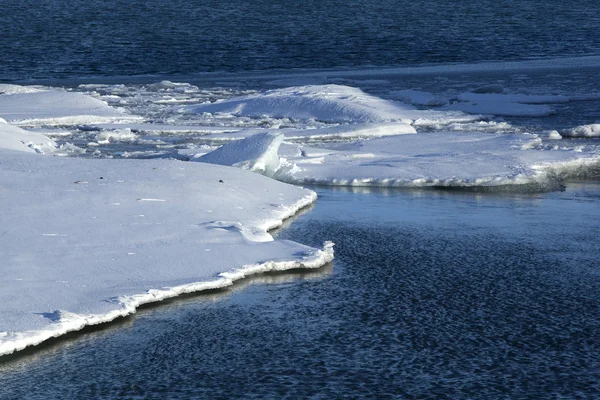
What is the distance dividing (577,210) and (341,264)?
2891mm

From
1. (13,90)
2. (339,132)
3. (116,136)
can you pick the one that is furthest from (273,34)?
(116,136)

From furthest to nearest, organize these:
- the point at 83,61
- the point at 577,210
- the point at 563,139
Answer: the point at 83,61
the point at 563,139
the point at 577,210

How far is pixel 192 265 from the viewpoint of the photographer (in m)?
6.43

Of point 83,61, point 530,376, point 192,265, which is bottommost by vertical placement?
point 530,376

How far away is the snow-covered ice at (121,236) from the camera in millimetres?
5629

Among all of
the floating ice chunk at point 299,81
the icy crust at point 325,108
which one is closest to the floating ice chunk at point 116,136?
the icy crust at point 325,108

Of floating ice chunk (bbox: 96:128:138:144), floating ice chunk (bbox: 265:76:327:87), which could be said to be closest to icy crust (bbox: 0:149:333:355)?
floating ice chunk (bbox: 96:128:138:144)

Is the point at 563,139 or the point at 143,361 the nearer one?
the point at 143,361

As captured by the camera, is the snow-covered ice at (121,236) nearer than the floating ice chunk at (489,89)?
Yes

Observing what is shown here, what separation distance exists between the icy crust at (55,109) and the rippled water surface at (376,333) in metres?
7.86

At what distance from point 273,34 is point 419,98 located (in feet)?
62.1

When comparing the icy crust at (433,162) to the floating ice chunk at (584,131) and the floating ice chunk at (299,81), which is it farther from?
the floating ice chunk at (299,81)

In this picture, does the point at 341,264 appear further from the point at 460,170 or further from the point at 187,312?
the point at 460,170

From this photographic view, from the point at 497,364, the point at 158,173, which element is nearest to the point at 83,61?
the point at 158,173
